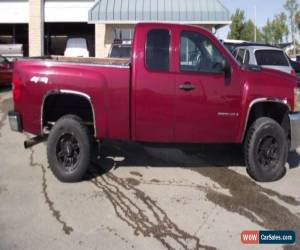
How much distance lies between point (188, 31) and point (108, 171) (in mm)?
2481

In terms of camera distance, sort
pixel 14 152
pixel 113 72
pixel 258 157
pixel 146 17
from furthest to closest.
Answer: pixel 146 17
pixel 14 152
pixel 258 157
pixel 113 72

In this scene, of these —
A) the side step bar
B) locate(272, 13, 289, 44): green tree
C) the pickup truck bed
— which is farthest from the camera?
locate(272, 13, 289, 44): green tree

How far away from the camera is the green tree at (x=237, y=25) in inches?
2298

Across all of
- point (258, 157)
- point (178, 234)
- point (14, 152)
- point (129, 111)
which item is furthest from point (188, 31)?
point (14, 152)

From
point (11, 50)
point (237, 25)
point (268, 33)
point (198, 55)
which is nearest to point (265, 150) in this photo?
point (198, 55)

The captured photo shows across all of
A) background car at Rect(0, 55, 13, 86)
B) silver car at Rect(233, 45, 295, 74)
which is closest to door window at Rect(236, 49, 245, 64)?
silver car at Rect(233, 45, 295, 74)

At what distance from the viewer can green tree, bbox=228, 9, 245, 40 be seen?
58375 mm

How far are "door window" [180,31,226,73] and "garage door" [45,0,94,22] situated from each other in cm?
1810

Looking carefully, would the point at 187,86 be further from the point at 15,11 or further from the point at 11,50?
the point at 15,11

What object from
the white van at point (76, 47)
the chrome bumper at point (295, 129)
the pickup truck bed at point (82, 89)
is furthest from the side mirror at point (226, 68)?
the white van at point (76, 47)

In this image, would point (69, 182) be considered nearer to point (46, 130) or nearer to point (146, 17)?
point (46, 130)

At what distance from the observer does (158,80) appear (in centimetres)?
673

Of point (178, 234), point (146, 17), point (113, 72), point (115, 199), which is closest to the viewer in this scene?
point (178, 234)

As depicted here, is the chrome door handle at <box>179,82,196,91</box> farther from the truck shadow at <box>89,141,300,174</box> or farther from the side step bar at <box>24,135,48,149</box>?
the side step bar at <box>24,135,48,149</box>
